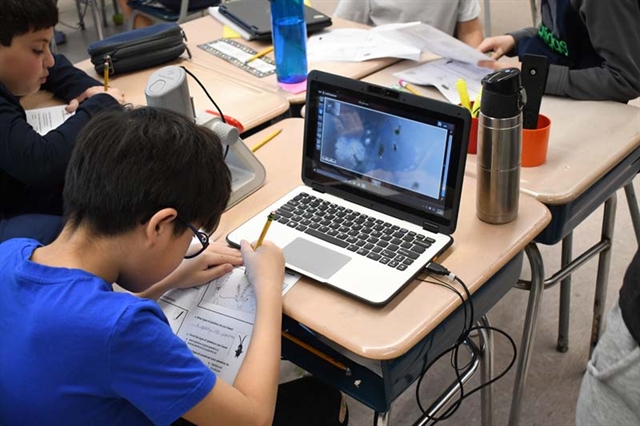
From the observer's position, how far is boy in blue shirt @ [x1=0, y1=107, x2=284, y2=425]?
0.94 metres

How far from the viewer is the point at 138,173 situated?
1014 mm

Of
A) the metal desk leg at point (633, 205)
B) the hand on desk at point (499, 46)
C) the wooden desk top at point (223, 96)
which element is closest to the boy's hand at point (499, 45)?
the hand on desk at point (499, 46)

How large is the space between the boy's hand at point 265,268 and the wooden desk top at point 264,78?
777 millimetres

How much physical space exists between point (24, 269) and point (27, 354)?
0.39ft

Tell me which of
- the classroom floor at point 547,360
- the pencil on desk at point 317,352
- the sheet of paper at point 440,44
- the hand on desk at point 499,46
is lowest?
the classroom floor at point 547,360

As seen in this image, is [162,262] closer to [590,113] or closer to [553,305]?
[590,113]

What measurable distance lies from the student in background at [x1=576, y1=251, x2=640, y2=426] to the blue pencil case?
1.70 metres

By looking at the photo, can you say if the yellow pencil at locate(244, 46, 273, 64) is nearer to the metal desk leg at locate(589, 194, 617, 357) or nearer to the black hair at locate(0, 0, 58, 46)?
the black hair at locate(0, 0, 58, 46)

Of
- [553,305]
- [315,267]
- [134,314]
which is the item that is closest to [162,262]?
[134,314]

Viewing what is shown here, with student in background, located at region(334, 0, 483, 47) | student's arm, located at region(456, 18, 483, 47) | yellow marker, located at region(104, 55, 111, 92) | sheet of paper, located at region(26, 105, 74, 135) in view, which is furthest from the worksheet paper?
student's arm, located at region(456, 18, 483, 47)

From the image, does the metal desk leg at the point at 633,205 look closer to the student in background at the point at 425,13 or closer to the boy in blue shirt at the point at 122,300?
the student in background at the point at 425,13

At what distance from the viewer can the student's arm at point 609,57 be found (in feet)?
5.40

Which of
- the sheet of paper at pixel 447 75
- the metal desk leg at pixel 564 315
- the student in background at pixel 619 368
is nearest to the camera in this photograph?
the student in background at pixel 619 368

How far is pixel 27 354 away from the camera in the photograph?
0.95 metres
